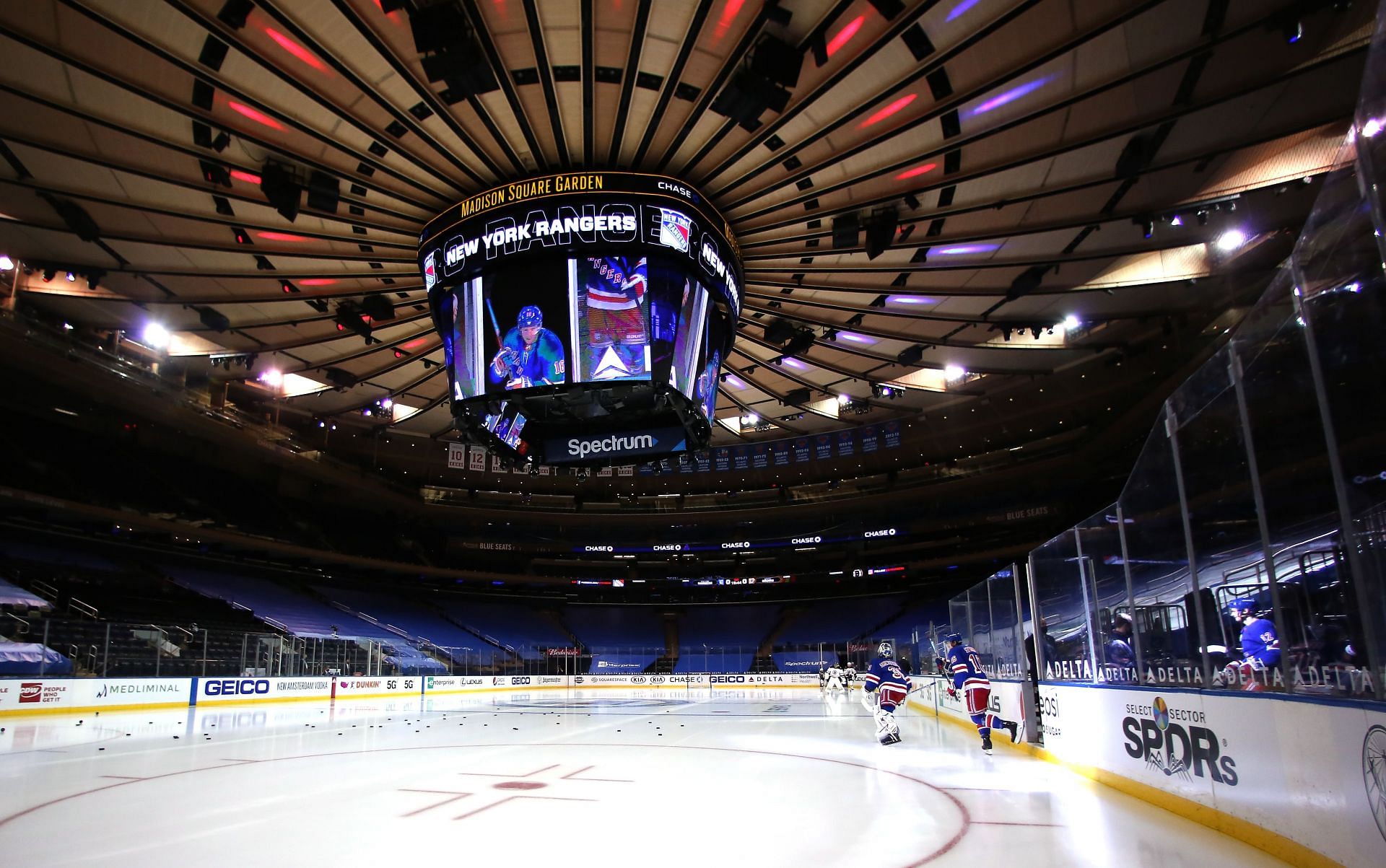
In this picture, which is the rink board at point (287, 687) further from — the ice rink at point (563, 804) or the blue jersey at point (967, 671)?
the blue jersey at point (967, 671)

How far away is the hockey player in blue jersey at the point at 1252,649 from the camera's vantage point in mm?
5480

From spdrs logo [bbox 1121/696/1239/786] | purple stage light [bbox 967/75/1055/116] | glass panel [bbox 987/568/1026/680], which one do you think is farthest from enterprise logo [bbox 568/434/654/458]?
spdrs logo [bbox 1121/696/1239/786]

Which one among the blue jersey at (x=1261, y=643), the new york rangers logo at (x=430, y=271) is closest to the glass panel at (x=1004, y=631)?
the blue jersey at (x=1261, y=643)

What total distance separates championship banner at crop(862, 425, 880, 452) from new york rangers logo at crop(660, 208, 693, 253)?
21.7 meters

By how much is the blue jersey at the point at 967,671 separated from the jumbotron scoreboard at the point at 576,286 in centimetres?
637

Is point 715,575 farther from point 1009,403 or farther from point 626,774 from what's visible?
point 626,774

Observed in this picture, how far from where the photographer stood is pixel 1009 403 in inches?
1304

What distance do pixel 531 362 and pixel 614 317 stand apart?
1599 mm

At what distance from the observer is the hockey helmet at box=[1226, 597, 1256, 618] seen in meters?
5.71

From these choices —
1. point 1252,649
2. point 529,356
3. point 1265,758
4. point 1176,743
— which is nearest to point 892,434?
point 529,356

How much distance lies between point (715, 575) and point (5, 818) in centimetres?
4405

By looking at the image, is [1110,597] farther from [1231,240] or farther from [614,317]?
[1231,240]

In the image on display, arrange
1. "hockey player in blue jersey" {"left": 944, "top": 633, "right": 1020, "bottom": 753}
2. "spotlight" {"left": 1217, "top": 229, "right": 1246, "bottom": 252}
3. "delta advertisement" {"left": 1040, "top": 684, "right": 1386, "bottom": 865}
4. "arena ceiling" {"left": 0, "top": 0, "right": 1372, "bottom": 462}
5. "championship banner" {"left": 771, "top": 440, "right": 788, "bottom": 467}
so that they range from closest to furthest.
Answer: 1. "delta advertisement" {"left": 1040, "top": 684, "right": 1386, "bottom": 865}
2. "arena ceiling" {"left": 0, "top": 0, "right": 1372, "bottom": 462}
3. "hockey player in blue jersey" {"left": 944, "top": 633, "right": 1020, "bottom": 753}
4. "spotlight" {"left": 1217, "top": 229, "right": 1246, "bottom": 252}
5. "championship banner" {"left": 771, "top": 440, "right": 788, "bottom": 467}

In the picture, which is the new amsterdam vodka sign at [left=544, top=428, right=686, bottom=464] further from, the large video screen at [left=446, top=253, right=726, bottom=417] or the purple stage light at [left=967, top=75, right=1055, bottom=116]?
the purple stage light at [left=967, top=75, right=1055, bottom=116]
